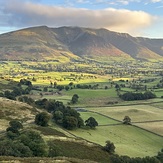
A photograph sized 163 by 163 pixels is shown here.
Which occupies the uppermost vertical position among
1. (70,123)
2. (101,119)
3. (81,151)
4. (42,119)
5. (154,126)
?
(42,119)

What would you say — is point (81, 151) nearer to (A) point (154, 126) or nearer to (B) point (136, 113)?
(A) point (154, 126)

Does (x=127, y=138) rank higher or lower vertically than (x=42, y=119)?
lower

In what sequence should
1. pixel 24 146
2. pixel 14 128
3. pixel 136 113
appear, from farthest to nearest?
1. pixel 136 113
2. pixel 14 128
3. pixel 24 146

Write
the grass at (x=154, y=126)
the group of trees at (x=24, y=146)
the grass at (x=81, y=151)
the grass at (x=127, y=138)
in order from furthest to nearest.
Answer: the grass at (x=154, y=126) < the grass at (x=127, y=138) < the grass at (x=81, y=151) < the group of trees at (x=24, y=146)

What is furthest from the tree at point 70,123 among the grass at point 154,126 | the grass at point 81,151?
the grass at point 154,126

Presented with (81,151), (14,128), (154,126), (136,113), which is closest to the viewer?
(81,151)

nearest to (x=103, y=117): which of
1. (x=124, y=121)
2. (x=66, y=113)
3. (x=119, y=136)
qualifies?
(x=124, y=121)

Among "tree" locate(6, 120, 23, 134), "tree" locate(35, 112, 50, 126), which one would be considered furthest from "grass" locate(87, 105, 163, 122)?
"tree" locate(6, 120, 23, 134)

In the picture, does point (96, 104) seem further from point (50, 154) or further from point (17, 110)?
point (50, 154)

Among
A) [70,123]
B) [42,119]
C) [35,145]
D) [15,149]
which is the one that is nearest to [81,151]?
[35,145]

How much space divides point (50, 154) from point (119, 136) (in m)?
40.2

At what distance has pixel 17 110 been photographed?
Result: 10119 cm

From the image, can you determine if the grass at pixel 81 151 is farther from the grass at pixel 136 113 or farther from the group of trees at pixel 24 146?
the grass at pixel 136 113

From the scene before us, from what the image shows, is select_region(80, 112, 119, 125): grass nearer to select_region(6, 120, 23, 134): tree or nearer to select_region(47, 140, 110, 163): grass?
select_region(6, 120, 23, 134): tree
